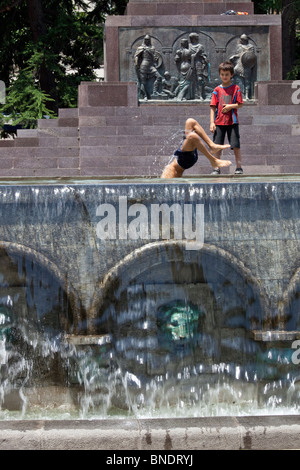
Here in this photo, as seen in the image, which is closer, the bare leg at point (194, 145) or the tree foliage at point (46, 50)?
the bare leg at point (194, 145)

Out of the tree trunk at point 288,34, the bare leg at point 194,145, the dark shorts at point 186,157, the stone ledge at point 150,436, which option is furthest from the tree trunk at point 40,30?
the stone ledge at point 150,436

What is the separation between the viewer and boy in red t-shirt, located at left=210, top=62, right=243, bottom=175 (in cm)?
1097

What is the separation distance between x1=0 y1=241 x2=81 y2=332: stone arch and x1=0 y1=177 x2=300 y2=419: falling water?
0.01 meters

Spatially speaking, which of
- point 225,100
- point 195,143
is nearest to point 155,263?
point 195,143

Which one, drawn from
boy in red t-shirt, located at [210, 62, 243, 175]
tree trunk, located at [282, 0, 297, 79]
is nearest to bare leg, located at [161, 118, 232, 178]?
boy in red t-shirt, located at [210, 62, 243, 175]

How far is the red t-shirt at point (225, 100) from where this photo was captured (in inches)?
436

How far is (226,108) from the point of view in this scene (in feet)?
37.0

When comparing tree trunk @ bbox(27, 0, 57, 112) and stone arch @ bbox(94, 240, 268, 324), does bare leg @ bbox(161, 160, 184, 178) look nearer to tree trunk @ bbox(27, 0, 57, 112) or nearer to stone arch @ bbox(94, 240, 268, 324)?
stone arch @ bbox(94, 240, 268, 324)

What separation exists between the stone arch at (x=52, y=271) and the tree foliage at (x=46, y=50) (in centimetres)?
1556

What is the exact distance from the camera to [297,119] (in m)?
15.6

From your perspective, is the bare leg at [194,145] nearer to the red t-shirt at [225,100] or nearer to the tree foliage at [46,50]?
the red t-shirt at [225,100]
